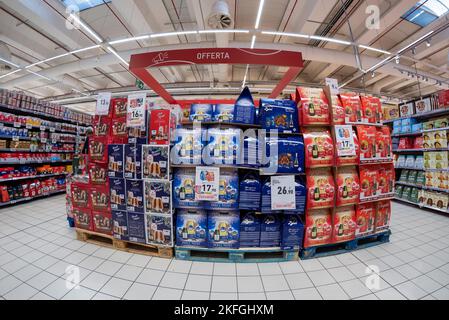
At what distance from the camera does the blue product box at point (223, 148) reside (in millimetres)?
2209

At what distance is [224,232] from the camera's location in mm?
2258

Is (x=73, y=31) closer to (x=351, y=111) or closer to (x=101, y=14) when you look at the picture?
(x=101, y=14)

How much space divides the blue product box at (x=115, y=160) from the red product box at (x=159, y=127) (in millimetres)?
485

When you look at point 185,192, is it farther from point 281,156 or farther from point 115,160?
point 281,156

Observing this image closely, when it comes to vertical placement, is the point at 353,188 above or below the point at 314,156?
below

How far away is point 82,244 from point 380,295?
12.9ft

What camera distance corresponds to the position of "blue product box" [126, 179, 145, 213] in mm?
2379

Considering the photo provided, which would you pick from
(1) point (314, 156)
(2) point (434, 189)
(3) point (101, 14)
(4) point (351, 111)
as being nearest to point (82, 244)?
(1) point (314, 156)

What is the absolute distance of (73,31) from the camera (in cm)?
497

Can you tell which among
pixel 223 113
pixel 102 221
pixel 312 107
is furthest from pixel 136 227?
pixel 312 107

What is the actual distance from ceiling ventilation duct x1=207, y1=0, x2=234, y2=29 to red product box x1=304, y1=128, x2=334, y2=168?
2.77 metres

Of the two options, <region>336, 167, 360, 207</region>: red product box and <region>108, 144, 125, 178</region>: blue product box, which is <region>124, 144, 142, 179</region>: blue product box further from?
<region>336, 167, 360, 207</region>: red product box

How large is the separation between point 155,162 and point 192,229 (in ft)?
3.36
